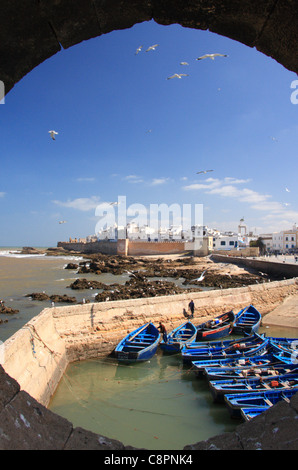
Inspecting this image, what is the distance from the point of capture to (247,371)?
7684mm

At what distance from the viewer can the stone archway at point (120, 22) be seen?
216cm

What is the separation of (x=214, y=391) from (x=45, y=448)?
626cm

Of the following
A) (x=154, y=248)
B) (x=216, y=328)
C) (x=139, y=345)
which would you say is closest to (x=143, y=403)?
(x=139, y=345)

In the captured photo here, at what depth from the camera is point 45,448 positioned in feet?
5.95

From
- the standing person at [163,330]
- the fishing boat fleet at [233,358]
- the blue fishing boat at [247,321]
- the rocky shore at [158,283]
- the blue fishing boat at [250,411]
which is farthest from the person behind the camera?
the rocky shore at [158,283]

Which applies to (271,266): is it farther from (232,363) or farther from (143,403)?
(143,403)

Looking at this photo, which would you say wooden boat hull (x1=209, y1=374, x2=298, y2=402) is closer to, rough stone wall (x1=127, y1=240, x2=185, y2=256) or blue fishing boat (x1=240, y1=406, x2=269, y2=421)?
blue fishing boat (x1=240, y1=406, x2=269, y2=421)

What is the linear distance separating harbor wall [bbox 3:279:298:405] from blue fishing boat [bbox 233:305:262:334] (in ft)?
2.59

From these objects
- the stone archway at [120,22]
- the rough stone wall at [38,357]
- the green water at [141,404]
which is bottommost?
the green water at [141,404]

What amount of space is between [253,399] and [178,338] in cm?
487

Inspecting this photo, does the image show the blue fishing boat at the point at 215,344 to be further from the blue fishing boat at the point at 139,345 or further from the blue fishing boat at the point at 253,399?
the blue fishing boat at the point at 253,399

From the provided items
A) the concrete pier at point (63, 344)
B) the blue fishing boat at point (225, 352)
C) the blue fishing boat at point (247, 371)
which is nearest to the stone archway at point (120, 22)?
the concrete pier at point (63, 344)

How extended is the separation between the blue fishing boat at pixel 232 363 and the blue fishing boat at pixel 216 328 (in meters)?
3.45
